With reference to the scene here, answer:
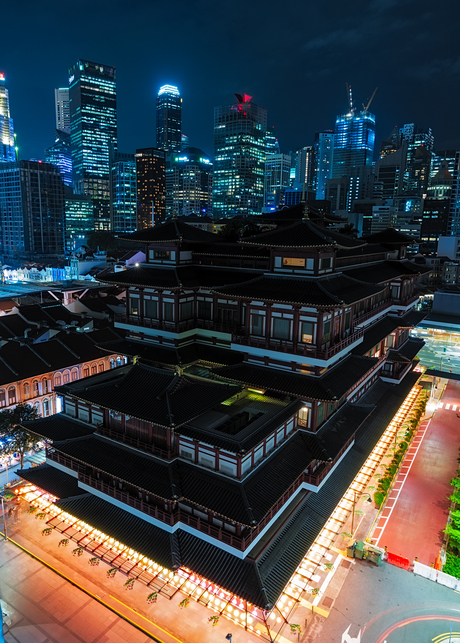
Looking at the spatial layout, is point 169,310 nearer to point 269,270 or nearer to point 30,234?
point 269,270

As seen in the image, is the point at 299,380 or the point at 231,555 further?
the point at 299,380

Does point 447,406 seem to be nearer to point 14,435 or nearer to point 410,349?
point 410,349

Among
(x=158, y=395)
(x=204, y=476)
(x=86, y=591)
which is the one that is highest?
(x=158, y=395)

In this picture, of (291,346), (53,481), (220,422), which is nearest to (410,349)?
(291,346)

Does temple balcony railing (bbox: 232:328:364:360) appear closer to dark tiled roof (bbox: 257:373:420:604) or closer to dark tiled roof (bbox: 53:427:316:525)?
dark tiled roof (bbox: 53:427:316:525)

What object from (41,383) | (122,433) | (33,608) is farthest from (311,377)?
(41,383)

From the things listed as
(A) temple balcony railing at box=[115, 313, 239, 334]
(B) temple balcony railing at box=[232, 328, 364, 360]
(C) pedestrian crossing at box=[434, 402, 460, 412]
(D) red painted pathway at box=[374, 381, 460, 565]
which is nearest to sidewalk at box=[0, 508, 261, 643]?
(D) red painted pathway at box=[374, 381, 460, 565]
